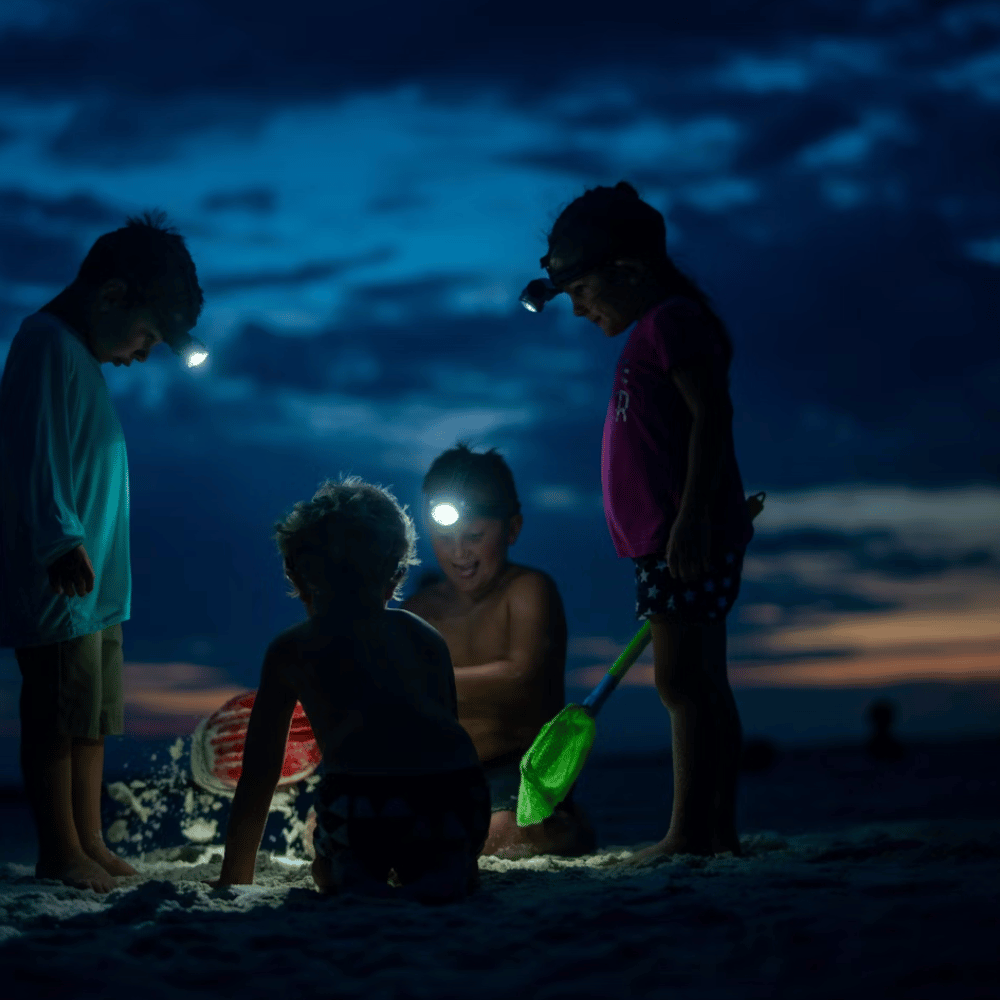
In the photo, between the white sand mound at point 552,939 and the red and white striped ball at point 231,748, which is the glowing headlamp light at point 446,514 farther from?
the white sand mound at point 552,939

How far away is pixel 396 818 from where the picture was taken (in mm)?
2904

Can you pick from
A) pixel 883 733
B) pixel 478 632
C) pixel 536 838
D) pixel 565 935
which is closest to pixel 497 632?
pixel 478 632

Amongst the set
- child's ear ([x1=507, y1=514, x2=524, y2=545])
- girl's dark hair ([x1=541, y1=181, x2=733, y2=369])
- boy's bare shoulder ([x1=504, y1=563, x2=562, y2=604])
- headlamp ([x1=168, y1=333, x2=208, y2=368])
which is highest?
girl's dark hair ([x1=541, y1=181, x2=733, y2=369])

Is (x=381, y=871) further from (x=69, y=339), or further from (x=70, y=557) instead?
(x=69, y=339)

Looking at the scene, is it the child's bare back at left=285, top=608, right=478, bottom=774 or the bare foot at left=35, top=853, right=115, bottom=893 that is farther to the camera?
the bare foot at left=35, top=853, right=115, bottom=893

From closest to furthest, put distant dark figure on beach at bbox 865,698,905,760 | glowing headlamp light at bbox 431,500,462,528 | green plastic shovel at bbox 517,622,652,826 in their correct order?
green plastic shovel at bbox 517,622,652,826, glowing headlamp light at bbox 431,500,462,528, distant dark figure on beach at bbox 865,698,905,760

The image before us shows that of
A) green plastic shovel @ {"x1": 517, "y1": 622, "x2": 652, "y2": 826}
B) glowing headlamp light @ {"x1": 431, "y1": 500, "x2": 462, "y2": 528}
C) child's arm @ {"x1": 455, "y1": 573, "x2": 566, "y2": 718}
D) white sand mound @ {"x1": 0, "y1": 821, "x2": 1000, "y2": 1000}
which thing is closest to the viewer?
white sand mound @ {"x1": 0, "y1": 821, "x2": 1000, "y2": 1000}

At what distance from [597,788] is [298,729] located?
7.39 metres

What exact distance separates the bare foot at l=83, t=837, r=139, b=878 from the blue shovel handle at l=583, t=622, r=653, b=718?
1601mm

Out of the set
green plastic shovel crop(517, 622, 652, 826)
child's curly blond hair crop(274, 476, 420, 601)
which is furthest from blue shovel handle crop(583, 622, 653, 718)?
child's curly blond hair crop(274, 476, 420, 601)

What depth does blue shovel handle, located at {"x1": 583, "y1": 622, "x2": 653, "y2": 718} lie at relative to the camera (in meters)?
4.16

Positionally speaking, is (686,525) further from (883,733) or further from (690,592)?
(883,733)

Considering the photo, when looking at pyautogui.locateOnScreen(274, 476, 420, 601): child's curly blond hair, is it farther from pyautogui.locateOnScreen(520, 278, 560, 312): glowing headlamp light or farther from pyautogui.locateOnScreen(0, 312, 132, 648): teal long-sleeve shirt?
pyautogui.locateOnScreen(520, 278, 560, 312): glowing headlamp light

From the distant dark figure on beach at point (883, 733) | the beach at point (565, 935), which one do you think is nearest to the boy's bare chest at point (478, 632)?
the beach at point (565, 935)
